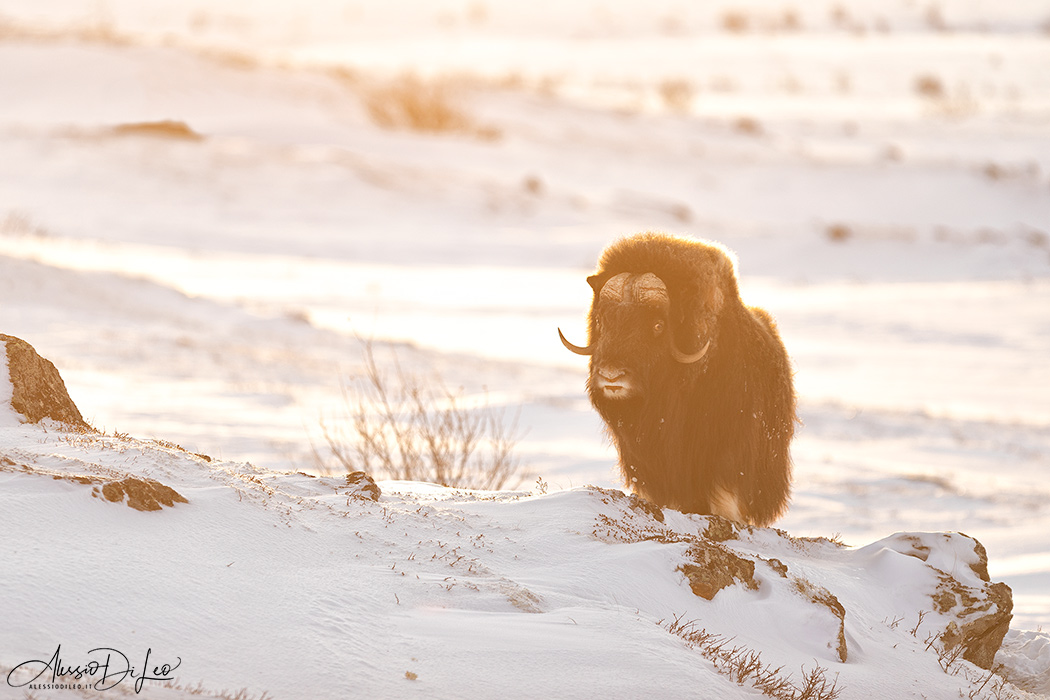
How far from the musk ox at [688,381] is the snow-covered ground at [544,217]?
69 centimetres

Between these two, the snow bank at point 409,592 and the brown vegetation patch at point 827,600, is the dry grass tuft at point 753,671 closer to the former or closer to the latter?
the snow bank at point 409,592

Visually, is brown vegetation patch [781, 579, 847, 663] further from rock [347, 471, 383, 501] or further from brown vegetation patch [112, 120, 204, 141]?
brown vegetation patch [112, 120, 204, 141]

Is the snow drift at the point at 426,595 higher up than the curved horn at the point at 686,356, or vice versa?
the curved horn at the point at 686,356

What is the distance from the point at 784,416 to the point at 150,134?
33245mm

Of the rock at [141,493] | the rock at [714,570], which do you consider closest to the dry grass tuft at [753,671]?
the rock at [714,570]

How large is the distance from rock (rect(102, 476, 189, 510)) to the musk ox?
213 centimetres

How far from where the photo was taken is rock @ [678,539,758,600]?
5633 millimetres

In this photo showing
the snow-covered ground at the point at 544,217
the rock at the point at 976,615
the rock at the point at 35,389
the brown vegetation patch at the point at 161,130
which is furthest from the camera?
the brown vegetation patch at the point at 161,130

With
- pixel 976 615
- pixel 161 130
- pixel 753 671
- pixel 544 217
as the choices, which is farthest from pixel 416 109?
pixel 753 671

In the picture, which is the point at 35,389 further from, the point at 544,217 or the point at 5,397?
the point at 544,217

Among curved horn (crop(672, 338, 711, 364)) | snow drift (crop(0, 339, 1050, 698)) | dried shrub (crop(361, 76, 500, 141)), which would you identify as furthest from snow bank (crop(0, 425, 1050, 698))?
dried shrub (crop(361, 76, 500, 141))

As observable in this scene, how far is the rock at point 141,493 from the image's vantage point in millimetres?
5070

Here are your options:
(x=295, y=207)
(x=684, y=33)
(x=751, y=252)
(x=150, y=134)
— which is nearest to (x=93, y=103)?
(x=150, y=134)

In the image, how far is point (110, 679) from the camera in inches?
157
